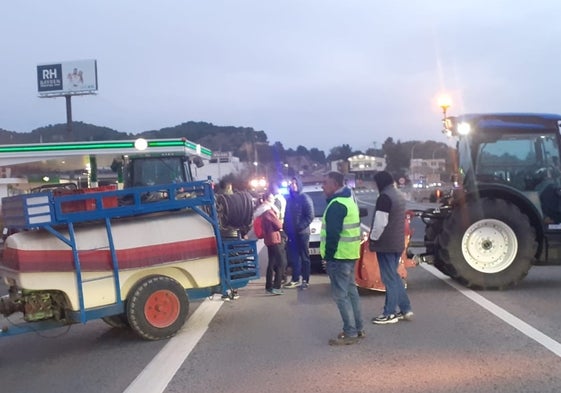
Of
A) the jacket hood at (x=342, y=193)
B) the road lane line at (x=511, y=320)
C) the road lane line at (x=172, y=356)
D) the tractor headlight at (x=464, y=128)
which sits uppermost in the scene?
the tractor headlight at (x=464, y=128)

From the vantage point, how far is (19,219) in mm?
7070

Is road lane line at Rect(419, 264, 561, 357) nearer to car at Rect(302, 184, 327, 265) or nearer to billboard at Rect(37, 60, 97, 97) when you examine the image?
car at Rect(302, 184, 327, 265)

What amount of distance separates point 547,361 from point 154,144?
32.6ft

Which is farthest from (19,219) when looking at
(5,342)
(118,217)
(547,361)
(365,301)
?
(547,361)

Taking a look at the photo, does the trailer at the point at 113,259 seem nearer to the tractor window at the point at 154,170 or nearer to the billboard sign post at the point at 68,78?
the tractor window at the point at 154,170

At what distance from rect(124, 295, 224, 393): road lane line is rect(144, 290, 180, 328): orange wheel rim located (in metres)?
0.25

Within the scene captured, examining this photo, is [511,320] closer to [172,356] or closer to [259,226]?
[172,356]

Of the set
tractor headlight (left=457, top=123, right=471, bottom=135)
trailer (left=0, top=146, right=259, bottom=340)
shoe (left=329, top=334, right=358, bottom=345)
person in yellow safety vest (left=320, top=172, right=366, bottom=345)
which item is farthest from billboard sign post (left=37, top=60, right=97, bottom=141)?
shoe (left=329, top=334, right=358, bottom=345)

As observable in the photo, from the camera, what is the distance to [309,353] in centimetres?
682

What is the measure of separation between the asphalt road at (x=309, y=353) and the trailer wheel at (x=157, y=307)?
0.18m

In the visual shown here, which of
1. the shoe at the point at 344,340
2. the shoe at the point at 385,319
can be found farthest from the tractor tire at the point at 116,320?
the shoe at the point at 385,319

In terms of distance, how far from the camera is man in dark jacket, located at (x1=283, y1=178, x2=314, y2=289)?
36.0ft

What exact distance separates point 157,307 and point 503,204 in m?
5.53

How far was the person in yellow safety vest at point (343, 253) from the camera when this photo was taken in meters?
7.10
